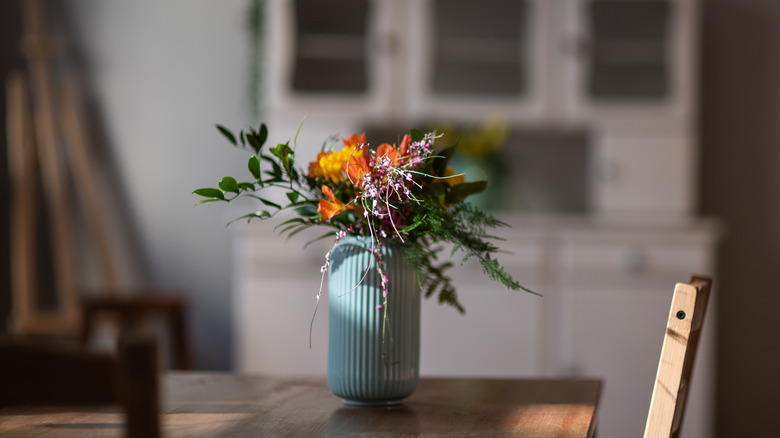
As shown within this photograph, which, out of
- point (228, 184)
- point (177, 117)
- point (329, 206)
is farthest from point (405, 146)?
point (177, 117)

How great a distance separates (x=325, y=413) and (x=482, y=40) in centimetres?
211

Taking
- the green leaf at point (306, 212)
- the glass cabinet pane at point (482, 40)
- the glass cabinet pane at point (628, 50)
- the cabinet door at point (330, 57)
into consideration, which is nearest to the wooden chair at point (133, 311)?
the cabinet door at point (330, 57)

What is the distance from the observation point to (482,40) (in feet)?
9.77

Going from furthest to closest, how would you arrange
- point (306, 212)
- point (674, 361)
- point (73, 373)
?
point (306, 212) → point (674, 361) → point (73, 373)


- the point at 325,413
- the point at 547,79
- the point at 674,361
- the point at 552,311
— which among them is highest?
the point at 547,79

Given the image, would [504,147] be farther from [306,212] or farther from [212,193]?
[212,193]

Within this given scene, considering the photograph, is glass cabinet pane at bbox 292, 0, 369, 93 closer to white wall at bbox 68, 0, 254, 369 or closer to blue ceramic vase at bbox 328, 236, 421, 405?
white wall at bbox 68, 0, 254, 369

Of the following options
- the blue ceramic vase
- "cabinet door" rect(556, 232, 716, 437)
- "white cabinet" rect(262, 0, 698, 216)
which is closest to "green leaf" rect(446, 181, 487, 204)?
the blue ceramic vase

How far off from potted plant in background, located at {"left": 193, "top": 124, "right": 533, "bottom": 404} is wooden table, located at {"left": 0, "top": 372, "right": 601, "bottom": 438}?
0.07 metres

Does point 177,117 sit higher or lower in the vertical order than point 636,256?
higher

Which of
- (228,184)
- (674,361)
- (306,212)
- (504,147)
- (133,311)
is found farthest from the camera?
(504,147)

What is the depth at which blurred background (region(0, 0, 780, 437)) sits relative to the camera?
272 cm

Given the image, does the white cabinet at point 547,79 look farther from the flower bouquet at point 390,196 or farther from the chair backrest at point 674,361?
the chair backrest at point 674,361

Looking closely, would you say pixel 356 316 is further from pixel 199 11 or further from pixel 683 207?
pixel 199 11
